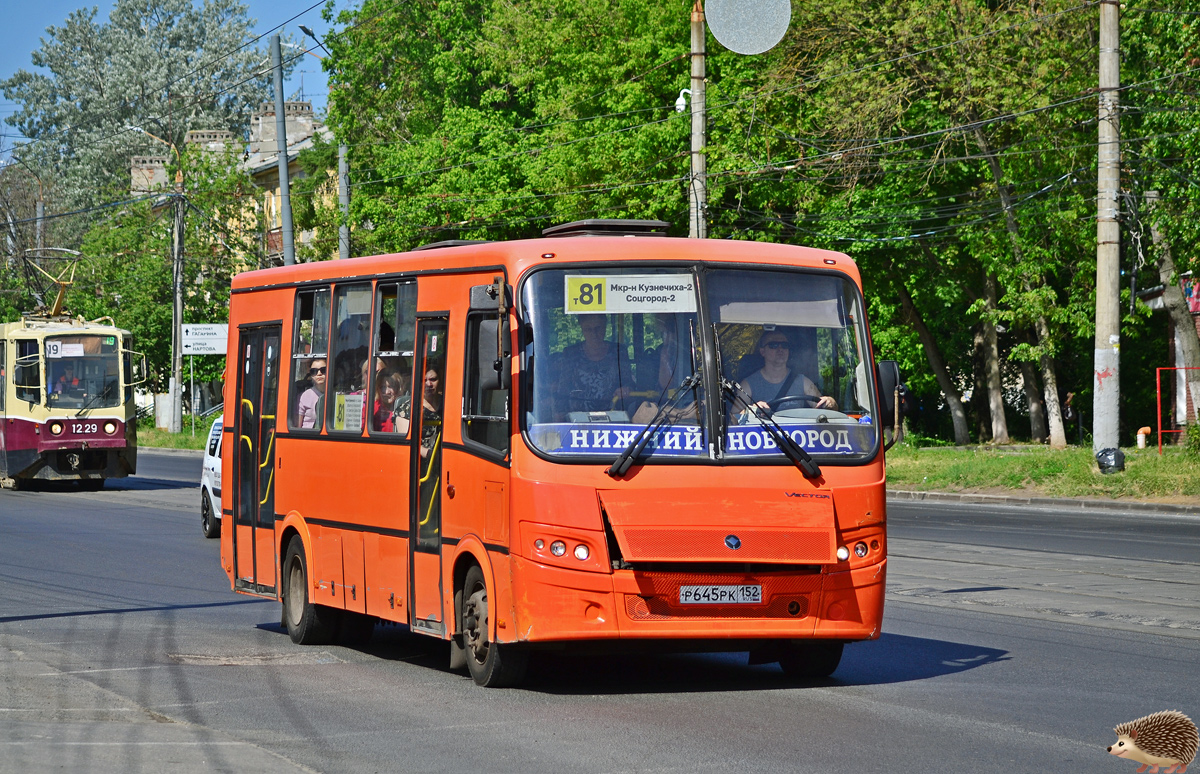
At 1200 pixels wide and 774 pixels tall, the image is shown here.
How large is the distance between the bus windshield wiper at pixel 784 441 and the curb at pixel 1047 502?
1806 cm

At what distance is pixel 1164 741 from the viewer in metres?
5.95

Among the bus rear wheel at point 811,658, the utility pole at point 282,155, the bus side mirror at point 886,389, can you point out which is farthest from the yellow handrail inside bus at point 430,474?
the utility pole at point 282,155

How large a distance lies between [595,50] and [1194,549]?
2768cm

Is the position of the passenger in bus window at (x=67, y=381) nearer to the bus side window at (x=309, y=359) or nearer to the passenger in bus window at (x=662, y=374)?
the bus side window at (x=309, y=359)

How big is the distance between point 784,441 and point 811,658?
4.88 feet

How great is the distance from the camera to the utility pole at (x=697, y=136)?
2750cm

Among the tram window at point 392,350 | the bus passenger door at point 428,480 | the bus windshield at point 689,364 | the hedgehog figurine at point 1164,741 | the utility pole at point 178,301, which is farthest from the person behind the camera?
the utility pole at point 178,301

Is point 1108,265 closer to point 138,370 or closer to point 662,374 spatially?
point 138,370

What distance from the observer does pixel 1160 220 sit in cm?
3169

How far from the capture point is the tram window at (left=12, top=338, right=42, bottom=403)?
3334 centimetres

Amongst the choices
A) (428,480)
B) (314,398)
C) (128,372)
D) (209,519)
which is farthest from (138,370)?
(428,480)

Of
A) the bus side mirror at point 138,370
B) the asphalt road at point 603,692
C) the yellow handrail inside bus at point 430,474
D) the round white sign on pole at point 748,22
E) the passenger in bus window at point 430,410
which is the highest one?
the round white sign on pole at point 748,22

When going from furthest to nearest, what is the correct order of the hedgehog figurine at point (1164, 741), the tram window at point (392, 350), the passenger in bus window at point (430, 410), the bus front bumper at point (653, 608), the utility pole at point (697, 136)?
1. the utility pole at point (697, 136)
2. the tram window at point (392, 350)
3. the passenger in bus window at point (430, 410)
4. the bus front bumper at point (653, 608)
5. the hedgehog figurine at point (1164, 741)

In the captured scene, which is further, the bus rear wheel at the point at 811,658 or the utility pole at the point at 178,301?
the utility pole at the point at 178,301
